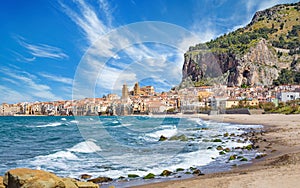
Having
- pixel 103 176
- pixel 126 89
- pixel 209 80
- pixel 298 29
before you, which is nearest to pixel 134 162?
pixel 103 176

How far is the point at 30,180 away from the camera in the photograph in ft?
18.5

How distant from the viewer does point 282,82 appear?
112 m

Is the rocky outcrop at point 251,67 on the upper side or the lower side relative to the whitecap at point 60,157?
upper

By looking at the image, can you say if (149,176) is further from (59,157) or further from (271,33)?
(271,33)

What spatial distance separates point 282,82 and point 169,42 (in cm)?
11731

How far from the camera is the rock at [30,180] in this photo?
563 cm

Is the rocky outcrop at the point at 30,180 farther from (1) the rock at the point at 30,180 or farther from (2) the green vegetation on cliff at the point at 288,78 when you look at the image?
(2) the green vegetation on cliff at the point at 288,78

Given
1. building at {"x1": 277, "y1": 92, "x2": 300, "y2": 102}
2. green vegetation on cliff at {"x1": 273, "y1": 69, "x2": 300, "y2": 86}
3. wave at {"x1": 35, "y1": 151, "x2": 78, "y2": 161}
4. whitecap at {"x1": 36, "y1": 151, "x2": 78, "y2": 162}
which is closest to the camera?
wave at {"x1": 35, "y1": 151, "x2": 78, "y2": 161}

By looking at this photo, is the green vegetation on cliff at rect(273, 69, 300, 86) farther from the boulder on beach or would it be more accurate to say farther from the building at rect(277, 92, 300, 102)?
the boulder on beach

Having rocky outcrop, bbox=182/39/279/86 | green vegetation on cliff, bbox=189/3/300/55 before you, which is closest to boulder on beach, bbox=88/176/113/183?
rocky outcrop, bbox=182/39/279/86

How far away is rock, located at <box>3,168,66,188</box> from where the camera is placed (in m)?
5.63

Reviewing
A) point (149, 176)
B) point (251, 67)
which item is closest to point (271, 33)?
point (251, 67)

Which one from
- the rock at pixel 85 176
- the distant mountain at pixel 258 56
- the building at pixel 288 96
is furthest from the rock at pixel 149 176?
the distant mountain at pixel 258 56

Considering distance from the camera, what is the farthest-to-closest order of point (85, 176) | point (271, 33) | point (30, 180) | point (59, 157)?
1. point (271, 33)
2. point (59, 157)
3. point (85, 176)
4. point (30, 180)
